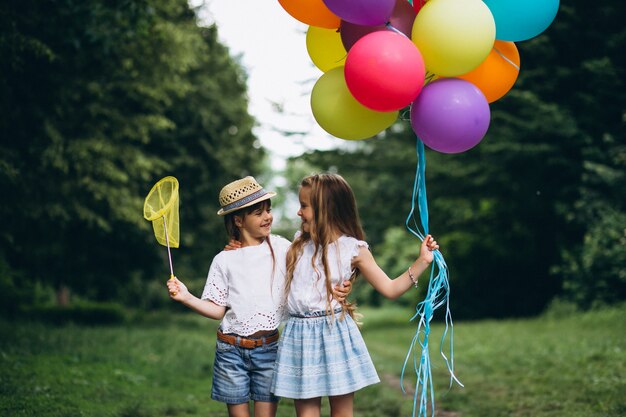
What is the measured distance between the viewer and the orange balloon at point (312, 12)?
430 cm

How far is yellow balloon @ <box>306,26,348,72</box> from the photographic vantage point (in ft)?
15.4

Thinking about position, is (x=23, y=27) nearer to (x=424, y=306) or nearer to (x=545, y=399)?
(x=424, y=306)

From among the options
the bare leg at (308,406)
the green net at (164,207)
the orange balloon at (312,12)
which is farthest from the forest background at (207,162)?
the bare leg at (308,406)

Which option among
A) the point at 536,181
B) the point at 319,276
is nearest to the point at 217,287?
the point at 319,276

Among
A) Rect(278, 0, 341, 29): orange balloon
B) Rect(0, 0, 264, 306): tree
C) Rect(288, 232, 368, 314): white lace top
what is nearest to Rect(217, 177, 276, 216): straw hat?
Rect(288, 232, 368, 314): white lace top

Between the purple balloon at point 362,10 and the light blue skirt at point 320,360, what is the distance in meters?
1.67

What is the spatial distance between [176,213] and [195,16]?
1441cm

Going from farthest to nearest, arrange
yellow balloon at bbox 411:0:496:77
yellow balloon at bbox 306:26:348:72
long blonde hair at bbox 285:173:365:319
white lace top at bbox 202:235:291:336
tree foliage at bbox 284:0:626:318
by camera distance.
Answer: tree foliage at bbox 284:0:626:318, yellow balloon at bbox 306:26:348:72, white lace top at bbox 202:235:291:336, long blonde hair at bbox 285:173:365:319, yellow balloon at bbox 411:0:496:77

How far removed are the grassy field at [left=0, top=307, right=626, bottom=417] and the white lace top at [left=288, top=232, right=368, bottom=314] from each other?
2.56m

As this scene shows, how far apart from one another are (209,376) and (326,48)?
5002 mm

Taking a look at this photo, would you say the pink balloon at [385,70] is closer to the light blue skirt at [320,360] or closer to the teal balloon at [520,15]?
the teal balloon at [520,15]

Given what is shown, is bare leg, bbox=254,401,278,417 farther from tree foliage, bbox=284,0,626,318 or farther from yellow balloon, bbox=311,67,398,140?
tree foliage, bbox=284,0,626,318

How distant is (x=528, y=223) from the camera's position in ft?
55.5

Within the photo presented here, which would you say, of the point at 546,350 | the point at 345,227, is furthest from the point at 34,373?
the point at 546,350
